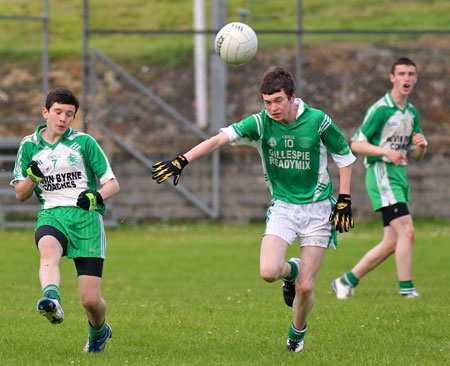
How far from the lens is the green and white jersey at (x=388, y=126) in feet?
32.3

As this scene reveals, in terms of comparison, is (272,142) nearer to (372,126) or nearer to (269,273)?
(269,273)

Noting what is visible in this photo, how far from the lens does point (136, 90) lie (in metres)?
18.8

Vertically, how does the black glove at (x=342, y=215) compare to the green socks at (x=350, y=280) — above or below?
above

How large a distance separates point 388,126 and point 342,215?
353 centimetres

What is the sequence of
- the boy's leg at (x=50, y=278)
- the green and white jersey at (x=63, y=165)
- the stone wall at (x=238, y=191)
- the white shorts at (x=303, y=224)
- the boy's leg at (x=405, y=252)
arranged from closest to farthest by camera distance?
the boy's leg at (x=50, y=278) < the white shorts at (x=303, y=224) < the green and white jersey at (x=63, y=165) < the boy's leg at (x=405, y=252) < the stone wall at (x=238, y=191)

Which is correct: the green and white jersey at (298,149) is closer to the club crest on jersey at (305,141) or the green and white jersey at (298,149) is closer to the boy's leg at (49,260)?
the club crest on jersey at (305,141)

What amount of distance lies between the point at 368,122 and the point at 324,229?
332cm

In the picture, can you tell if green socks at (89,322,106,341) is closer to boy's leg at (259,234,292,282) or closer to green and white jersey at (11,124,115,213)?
green and white jersey at (11,124,115,213)

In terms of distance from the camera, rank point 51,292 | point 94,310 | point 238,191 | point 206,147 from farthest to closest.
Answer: point 238,191, point 94,310, point 206,147, point 51,292

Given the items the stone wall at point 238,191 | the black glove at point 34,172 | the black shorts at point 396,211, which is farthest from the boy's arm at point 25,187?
the stone wall at point 238,191

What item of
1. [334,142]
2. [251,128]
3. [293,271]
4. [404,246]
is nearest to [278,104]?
[251,128]

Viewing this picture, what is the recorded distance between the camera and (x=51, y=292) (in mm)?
6211

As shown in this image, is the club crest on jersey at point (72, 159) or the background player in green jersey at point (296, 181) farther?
the club crest on jersey at point (72, 159)

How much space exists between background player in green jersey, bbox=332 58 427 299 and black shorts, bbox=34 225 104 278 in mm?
3892
